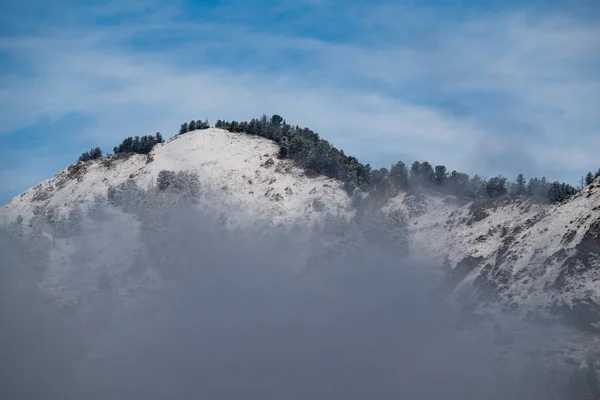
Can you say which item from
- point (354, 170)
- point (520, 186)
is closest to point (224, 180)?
point (354, 170)

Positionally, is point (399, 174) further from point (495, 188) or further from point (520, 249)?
point (520, 249)

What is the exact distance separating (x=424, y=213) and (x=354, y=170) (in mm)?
15111

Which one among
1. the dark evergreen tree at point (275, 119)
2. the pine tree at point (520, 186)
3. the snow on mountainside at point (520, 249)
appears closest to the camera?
the snow on mountainside at point (520, 249)

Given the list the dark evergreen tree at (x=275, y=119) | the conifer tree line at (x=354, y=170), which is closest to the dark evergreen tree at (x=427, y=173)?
the conifer tree line at (x=354, y=170)

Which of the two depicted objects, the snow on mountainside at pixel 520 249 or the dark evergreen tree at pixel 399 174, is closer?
the snow on mountainside at pixel 520 249

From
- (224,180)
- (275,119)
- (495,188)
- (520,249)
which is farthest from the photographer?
(275,119)

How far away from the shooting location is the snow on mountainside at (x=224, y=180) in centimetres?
13588

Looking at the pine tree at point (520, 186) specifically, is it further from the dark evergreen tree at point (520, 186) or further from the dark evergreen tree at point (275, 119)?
the dark evergreen tree at point (275, 119)

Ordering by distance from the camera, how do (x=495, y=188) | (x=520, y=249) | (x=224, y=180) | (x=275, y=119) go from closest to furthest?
1. (x=520, y=249)
2. (x=495, y=188)
3. (x=224, y=180)
4. (x=275, y=119)

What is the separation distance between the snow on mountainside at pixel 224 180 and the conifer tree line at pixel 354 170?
2425mm

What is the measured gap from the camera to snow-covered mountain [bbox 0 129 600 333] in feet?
332

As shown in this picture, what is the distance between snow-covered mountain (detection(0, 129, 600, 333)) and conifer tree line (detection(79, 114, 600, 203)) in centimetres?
212

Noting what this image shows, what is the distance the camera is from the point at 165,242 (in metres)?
132

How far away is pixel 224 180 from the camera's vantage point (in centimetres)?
14100
